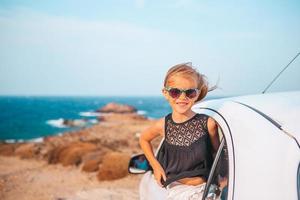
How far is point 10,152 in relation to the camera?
49.9 ft

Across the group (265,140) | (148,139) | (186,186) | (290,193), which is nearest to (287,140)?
(265,140)

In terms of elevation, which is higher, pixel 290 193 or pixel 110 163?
pixel 290 193

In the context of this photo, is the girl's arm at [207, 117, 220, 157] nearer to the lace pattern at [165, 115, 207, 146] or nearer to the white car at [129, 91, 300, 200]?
the lace pattern at [165, 115, 207, 146]

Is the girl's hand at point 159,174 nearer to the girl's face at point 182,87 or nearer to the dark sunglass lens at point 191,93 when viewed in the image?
the girl's face at point 182,87

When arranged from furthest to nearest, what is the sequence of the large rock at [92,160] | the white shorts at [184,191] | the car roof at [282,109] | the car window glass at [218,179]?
the large rock at [92,160]
the white shorts at [184,191]
the car window glass at [218,179]
the car roof at [282,109]

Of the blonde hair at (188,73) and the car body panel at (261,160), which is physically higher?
the blonde hair at (188,73)

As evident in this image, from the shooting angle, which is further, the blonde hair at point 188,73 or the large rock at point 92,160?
the large rock at point 92,160

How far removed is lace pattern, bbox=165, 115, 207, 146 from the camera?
215cm

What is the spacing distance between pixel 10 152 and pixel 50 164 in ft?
16.7

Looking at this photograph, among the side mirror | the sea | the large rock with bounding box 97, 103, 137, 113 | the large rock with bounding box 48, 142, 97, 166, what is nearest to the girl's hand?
the side mirror

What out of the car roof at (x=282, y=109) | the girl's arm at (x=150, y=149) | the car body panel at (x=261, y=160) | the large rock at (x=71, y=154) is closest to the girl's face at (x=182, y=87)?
the girl's arm at (x=150, y=149)

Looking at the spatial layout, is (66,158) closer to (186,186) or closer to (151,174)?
(151,174)

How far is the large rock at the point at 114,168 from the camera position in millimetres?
8328

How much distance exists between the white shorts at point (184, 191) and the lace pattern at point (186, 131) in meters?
0.27
